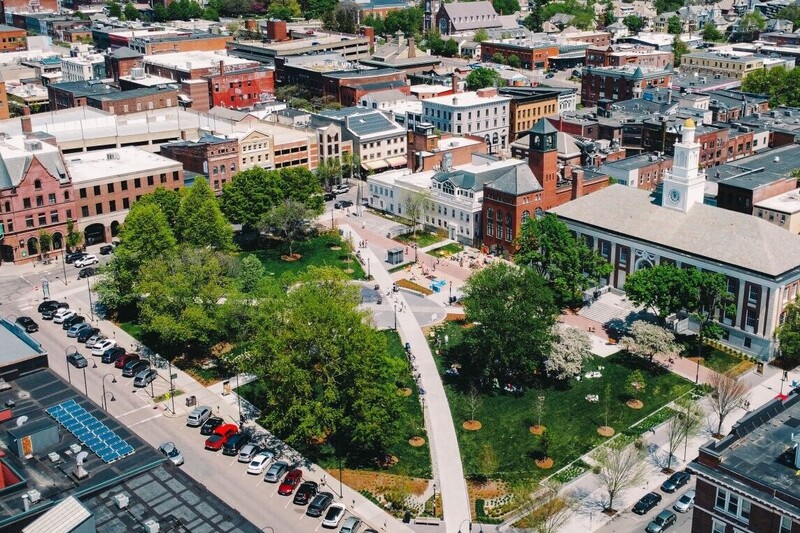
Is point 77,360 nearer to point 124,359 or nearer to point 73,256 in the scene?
point 124,359

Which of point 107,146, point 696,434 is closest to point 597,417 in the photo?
point 696,434

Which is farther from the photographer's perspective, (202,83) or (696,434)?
(202,83)

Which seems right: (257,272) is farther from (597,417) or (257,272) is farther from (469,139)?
(469,139)

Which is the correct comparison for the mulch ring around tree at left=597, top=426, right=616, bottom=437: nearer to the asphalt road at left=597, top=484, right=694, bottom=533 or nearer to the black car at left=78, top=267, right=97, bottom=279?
the asphalt road at left=597, top=484, right=694, bottom=533

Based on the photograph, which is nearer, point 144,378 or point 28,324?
point 144,378

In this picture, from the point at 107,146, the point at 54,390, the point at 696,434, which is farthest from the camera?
the point at 107,146

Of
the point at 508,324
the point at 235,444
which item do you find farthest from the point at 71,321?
the point at 508,324
